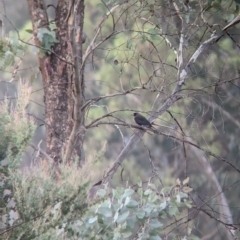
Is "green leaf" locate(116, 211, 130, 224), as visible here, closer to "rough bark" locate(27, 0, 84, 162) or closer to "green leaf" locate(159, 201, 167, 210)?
"green leaf" locate(159, 201, 167, 210)

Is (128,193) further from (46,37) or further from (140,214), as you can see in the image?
(46,37)

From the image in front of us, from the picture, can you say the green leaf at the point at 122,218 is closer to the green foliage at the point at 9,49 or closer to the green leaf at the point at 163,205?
the green leaf at the point at 163,205

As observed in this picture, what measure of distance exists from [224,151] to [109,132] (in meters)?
2.65

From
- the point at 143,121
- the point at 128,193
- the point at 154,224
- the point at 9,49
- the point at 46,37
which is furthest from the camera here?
the point at 143,121

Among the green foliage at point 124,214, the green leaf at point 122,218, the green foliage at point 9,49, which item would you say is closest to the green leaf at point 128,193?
the green foliage at point 124,214

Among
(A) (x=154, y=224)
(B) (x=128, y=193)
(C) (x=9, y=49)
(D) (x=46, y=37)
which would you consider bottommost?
(A) (x=154, y=224)

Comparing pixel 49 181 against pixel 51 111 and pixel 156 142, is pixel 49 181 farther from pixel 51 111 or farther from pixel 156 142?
pixel 156 142

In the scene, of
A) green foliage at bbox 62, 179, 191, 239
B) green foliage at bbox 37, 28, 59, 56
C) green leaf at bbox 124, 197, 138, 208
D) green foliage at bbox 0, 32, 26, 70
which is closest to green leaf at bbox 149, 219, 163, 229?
green foliage at bbox 62, 179, 191, 239

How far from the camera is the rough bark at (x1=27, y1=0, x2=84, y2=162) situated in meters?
4.93

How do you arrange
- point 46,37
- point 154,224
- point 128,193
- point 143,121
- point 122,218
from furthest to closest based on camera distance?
point 143,121 < point 46,37 < point 154,224 < point 128,193 < point 122,218

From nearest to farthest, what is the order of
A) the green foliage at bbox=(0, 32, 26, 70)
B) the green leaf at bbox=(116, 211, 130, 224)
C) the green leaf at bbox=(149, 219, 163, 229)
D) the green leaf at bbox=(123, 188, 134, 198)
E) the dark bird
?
the green leaf at bbox=(116, 211, 130, 224), the green leaf at bbox=(123, 188, 134, 198), the green leaf at bbox=(149, 219, 163, 229), the green foliage at bbox=(0, 32, 26, 70), the dark bird

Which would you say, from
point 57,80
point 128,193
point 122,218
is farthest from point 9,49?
point 122,218

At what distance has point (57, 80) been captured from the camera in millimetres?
5039

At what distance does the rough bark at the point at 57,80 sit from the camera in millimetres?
4934
